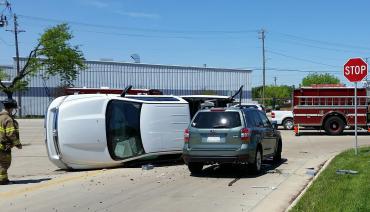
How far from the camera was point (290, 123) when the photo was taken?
3525cm

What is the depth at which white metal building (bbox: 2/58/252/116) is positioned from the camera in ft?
253

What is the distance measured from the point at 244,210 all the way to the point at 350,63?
32.0ft

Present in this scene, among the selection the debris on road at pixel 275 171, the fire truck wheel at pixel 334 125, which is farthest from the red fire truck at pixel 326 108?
the debris on road at pixel 275 171

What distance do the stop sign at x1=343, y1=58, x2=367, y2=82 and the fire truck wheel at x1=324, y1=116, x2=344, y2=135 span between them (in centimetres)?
1245

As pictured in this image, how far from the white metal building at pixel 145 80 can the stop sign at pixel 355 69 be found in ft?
198

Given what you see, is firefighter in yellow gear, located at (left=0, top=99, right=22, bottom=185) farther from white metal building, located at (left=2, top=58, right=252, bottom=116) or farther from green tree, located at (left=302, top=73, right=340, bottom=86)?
green tree, located at (left=302, top=73, right=340, bottom=86)

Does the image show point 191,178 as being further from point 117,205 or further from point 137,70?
point 137,70

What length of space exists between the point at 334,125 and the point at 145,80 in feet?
182

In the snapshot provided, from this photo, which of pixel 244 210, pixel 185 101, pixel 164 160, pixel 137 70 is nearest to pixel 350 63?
pixel 185 101

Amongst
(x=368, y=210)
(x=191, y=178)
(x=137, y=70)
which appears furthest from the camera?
(x=137, y=70)

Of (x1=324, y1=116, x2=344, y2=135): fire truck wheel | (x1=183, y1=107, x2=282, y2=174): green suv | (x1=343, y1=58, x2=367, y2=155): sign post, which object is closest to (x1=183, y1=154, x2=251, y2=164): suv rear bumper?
(x1=183, y1=107, x2=282, y2=174): green suv

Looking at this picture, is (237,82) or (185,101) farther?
(237,82)

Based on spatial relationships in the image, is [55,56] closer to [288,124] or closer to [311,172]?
[288,124]

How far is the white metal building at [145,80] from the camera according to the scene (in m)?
77.2
